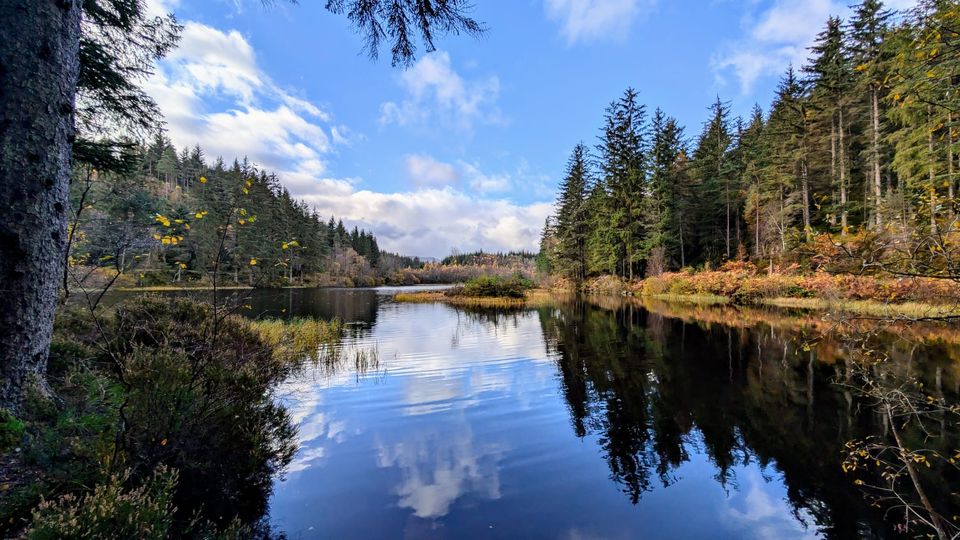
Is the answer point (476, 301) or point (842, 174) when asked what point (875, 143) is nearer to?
point (842, 174)

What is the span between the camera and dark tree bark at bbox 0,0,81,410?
3.25 metres

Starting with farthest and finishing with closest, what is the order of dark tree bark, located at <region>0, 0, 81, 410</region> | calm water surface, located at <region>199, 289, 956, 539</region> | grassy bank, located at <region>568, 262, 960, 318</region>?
grassy bank, located at <region>568, 262, 960, 318</region> → calm water surface, located at <region>199, 289, 956, 539</region> → dark tree bark, located at <region>0, 0, 81, 410</region>

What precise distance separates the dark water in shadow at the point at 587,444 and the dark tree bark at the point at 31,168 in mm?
2869

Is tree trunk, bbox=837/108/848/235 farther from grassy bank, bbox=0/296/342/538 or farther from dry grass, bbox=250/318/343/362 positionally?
grassy bank, bbox=0/296/342/538

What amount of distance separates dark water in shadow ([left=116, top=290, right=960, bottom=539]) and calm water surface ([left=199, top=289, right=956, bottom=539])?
0.09 feet

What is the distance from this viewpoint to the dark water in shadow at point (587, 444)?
13.9 ft

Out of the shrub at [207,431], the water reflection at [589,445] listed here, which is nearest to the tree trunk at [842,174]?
the water reflection at [589,445]

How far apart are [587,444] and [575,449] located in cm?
28

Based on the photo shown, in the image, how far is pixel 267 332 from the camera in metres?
12.9

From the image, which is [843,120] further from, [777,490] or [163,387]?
[163,387]

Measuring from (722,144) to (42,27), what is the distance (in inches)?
1913

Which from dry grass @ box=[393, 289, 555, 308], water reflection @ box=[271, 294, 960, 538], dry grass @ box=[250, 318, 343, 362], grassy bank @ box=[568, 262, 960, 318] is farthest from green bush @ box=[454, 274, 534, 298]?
water reflection @ box=[271, 294, 960, 538]

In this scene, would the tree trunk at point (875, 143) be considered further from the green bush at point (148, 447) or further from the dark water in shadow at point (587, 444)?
the green bush at point (148, 447)

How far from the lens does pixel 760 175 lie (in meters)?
33.3
